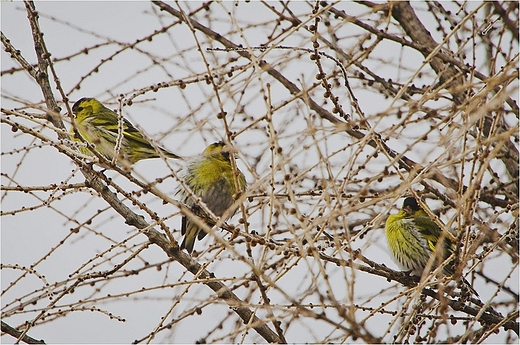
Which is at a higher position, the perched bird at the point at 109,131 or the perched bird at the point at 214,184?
the perched bird at the point at 109,131

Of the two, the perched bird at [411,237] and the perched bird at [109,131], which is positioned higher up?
the perched bird at [109,131]

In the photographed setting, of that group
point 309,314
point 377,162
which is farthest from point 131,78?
point 309,314

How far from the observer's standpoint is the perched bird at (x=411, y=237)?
17.3ft

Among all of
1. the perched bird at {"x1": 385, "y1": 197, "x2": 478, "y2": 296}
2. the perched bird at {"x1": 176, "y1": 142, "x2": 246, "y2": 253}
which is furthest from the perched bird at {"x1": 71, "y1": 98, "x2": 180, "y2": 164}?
the perched bird at {"x1": 385, "y1": 197, "x2": 478, "y2": 296}

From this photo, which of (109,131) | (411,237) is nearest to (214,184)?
(109,131)

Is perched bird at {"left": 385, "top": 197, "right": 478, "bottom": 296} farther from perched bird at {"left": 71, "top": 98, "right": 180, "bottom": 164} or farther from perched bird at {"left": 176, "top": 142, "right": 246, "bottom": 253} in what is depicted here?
perched bird at {"left": 71, "top": 98, "right": 180, "bottom": 164}

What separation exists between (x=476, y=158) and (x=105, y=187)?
1.92m

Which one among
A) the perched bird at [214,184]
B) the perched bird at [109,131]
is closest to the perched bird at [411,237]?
the perched bird at [214,184]

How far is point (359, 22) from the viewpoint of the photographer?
439 cm

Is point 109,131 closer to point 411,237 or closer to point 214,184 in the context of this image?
point 214,184

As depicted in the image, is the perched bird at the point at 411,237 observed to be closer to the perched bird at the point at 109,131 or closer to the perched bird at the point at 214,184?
the perched bird at the point at 214,184

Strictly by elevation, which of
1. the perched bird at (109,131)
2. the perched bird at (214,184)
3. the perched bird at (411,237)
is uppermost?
the perched bird at (109,131)

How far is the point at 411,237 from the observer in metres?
5.45

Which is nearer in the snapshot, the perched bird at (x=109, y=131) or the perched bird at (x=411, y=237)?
the perched bird at (x=411, y=237)
